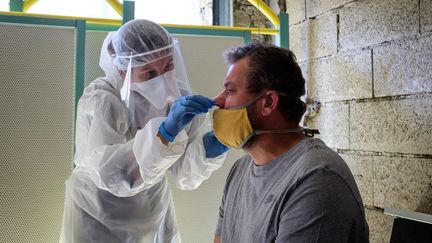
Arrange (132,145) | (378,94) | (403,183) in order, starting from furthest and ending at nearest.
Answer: (378,94)
(403,183)
(132,145)

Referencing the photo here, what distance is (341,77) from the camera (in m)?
2.00

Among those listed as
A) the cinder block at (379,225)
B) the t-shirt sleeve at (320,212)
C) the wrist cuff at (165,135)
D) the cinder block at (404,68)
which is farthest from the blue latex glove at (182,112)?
the cinder block at (379,225)

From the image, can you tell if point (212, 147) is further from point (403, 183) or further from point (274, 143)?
point (403, 183)

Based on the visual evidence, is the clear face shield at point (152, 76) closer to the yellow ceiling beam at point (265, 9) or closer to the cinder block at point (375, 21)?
the yellow ceiling beam at point (265, 9)

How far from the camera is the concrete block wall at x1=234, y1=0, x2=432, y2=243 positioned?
1.54 meters

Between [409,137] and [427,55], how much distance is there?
0.34 m

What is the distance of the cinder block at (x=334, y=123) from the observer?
1.98m

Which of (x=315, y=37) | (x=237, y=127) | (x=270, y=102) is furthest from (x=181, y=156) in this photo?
(x=315, y=37)

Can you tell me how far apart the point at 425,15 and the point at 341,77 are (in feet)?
1.79

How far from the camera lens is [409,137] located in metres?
1.59

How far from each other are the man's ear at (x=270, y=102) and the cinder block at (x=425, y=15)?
2.60 ft

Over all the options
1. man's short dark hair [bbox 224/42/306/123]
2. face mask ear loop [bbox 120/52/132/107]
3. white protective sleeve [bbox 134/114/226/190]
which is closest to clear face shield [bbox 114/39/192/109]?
face mask ear loop [bbox 120/52/132/107]

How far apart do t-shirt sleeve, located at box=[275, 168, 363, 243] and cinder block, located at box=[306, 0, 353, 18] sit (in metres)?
1.33

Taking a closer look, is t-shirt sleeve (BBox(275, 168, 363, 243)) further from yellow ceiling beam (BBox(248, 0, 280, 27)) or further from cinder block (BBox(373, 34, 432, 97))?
yellow ceiling beam (BBox(248, 0, 280, 27))
